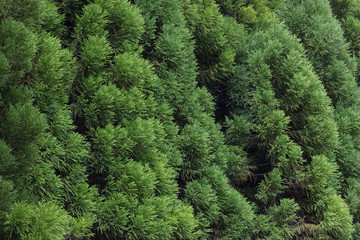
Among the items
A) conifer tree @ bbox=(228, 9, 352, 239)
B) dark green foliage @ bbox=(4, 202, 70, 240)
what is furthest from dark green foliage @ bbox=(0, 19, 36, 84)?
conifer tree @ bbox=(228, 9, 352, 239)

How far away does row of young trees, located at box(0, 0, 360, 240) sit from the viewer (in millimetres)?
4352

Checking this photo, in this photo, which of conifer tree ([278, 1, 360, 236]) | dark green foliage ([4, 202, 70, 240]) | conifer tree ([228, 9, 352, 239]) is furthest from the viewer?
conifer tree ([278, 1, 360, 236])

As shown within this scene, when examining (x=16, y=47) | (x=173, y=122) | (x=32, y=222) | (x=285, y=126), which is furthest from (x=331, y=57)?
(x=32, y=222)

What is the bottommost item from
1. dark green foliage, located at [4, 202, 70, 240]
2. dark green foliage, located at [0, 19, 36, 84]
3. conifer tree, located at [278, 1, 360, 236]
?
dark green foliage, located at [4, 202, 70, 240]

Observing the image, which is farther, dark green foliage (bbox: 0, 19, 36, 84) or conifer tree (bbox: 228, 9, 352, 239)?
conifer tree (bbox: 228, 9, 352, 239)

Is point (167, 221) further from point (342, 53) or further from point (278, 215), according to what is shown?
point (342, 53)

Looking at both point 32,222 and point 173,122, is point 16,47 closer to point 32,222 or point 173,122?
point 32,222

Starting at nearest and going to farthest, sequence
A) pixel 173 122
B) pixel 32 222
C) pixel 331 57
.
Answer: pixel 32 222 → pixel 173 122 → pixel 331 57

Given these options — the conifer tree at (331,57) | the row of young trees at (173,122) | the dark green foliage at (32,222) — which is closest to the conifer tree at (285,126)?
the row of young trees at (173,122)

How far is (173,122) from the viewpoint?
6945mm

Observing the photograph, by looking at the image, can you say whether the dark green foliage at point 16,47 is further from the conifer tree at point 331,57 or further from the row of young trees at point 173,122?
the conifer tree at point 331,57

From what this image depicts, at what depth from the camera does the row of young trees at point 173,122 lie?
4352 millimetres

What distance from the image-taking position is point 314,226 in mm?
7793

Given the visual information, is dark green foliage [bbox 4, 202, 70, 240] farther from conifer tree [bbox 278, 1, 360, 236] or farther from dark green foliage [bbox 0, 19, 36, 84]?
conifer tree [bbox 278, 1, 360, 236]
